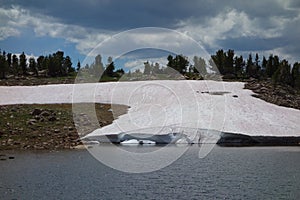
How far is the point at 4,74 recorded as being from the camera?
98.7 meters

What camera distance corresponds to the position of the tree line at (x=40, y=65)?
108588 mm

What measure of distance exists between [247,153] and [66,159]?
16719mm

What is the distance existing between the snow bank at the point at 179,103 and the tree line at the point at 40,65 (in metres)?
32.4

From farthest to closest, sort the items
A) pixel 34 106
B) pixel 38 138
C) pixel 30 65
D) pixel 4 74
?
pixel 30 65
pixel 4 74
pixel 34 106
pixel 38 138

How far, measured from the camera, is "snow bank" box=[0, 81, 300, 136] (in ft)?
173

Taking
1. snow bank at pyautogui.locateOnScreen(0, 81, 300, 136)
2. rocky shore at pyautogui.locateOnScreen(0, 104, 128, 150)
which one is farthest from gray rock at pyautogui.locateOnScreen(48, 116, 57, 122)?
snow bank at pyautogui.locateOnScreen(0, 81, 300, 136)

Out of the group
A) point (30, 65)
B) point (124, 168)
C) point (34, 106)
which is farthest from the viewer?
point (30, 65)

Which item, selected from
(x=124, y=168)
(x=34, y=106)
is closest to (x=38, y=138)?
(x=34, y=106)

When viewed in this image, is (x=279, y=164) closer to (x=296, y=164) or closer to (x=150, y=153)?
(x=296, y=164)

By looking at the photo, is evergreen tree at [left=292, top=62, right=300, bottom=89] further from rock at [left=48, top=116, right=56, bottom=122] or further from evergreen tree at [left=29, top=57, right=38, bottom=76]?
evergreen tree at [left=29, top=57, right=38, bottom=76]

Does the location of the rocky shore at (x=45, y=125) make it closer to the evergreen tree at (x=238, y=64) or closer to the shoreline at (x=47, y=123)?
the shoreline at (x=47, y=123)

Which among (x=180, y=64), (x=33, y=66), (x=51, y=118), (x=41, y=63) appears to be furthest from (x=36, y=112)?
(x=41, y=63)

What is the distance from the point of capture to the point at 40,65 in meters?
119

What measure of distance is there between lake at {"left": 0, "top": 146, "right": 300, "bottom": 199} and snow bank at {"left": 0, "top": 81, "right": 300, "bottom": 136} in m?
13.6
